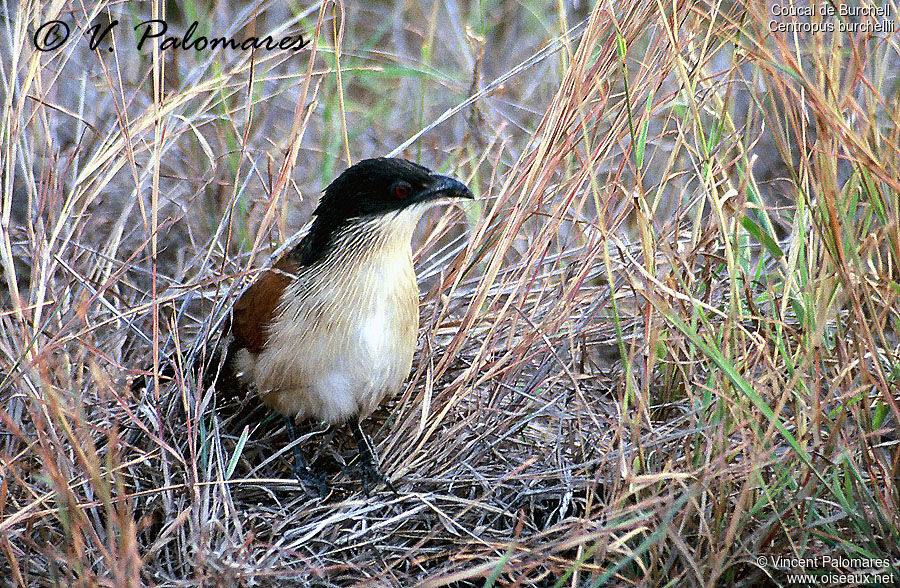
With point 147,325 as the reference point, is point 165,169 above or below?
above

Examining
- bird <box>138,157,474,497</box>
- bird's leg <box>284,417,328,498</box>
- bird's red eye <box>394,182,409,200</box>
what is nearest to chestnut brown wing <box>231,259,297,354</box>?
bird <box>138,157,474,497</box>

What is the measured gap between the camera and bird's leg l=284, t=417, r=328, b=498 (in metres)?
2.42

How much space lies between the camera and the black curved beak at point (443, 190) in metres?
2.36

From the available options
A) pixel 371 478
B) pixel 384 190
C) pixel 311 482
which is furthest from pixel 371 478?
pixel 384 190

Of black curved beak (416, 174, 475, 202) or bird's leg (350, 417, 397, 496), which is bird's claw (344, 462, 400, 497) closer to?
bird's leg (350, 417, 397, 496)

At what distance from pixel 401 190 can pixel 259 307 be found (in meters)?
0.50

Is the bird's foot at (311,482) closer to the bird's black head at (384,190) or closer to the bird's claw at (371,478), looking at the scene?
the bird's claw at (371,478)

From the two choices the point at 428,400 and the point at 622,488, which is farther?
the point at 428,400

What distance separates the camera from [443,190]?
2361 mm

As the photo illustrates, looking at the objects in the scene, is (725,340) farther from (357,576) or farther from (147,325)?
(147,325)

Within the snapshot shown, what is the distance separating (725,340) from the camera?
1.90 metres

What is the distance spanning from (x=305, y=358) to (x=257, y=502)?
395 mm

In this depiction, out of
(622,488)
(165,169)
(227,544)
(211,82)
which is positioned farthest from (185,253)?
(622,488)

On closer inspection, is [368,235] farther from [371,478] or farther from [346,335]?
[371,478]
